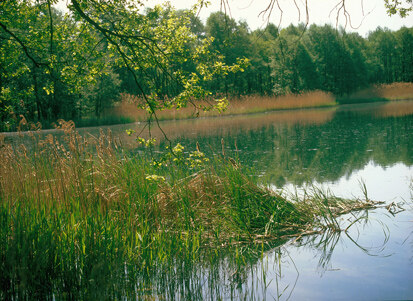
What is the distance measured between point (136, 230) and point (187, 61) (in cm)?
1639

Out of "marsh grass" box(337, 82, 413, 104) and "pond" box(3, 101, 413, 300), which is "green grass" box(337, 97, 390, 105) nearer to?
"marsh grass" box(337, 82, 413, 104)

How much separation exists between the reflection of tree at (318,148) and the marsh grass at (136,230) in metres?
0.76

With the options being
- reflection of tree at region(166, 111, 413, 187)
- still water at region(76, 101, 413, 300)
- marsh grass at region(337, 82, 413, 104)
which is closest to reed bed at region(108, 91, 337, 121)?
marsh grass at region(337, 82, 413, 104)

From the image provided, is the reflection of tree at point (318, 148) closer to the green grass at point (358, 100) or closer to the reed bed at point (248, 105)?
the reed bed at point (248, 105)

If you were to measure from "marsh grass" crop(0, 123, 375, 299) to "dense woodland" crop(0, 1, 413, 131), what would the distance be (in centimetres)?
117

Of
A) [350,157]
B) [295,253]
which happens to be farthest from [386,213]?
[350,157]

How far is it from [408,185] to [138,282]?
4891 mm

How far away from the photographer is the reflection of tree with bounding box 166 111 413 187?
786 centimetres

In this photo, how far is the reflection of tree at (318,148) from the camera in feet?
25.8

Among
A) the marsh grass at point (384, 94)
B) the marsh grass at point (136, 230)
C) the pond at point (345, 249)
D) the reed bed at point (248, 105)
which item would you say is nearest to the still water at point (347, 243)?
the pond at point (345, 249)

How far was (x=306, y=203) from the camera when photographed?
16.3 ft

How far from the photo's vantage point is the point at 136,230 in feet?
11.9

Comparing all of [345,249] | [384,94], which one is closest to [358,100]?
[384,94]

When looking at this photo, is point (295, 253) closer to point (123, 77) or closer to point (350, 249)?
point (350, 249)
